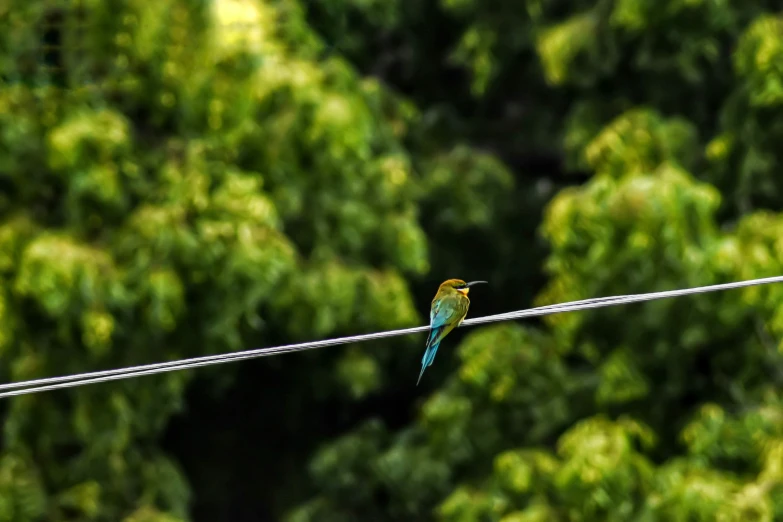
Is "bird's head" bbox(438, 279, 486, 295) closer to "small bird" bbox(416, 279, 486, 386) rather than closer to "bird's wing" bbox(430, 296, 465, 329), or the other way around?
"small bird" bbox(416, 279, 486, 386)

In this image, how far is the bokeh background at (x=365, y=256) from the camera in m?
7.53

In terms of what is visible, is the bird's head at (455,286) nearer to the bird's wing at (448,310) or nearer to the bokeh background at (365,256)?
the bird's wing at (448,310)

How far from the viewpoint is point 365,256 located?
8.89m

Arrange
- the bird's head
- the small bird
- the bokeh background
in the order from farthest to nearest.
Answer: the bokeh background → the bird's head → the small bird

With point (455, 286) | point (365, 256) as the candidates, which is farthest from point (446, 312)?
point (365, 256)

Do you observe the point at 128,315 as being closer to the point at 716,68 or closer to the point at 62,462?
the point at 62,462

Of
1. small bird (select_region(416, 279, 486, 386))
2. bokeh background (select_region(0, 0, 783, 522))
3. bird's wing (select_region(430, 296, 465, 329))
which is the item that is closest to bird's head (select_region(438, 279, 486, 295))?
small bird (select_region(416, 279, 486, 386))

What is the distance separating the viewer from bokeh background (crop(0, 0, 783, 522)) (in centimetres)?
753

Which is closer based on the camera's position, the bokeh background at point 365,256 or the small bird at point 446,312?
the small bird at point 446,312

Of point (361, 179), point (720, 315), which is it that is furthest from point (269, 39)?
point (720, 315)

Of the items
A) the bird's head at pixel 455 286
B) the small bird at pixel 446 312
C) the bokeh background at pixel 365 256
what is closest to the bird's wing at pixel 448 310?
the small bird at pixel 446 312

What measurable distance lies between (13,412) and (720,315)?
131 inches

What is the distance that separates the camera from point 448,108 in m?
10.6

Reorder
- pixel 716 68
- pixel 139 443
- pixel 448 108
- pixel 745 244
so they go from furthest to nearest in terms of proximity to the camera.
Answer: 1. pixel 448 108
2. pixel 716 68
3. pixel 139 443
4. pixel 745 244
